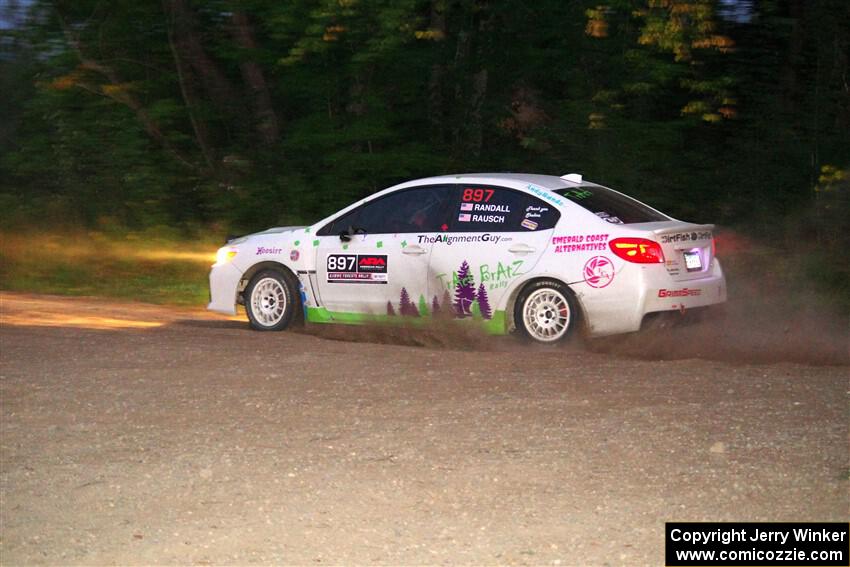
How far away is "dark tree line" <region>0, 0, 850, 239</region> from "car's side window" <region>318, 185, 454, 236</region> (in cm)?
637

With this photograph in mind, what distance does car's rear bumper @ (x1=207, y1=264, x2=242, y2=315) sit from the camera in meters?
12.2

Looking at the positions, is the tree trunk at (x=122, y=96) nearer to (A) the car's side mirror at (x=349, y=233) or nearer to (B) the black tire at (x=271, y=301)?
(B) the black tire at (x=271, y=301)

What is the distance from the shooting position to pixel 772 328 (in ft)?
37.2

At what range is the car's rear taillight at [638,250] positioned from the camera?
33.1ft

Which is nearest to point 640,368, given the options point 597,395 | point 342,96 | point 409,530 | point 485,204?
point 597,395

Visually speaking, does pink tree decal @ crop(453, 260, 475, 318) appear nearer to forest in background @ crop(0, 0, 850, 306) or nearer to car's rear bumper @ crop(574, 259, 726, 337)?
car's rear bumper @ crop(574, 259, 726, 337)

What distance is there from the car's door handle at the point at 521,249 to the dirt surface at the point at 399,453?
0.88 meters

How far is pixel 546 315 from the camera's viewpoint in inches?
411

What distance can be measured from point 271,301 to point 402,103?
9.59m

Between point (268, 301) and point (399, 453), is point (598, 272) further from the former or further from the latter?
point (399, 453)

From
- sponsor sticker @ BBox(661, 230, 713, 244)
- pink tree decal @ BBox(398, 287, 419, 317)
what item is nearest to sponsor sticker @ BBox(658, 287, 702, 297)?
sponsor sticker @ BBox(661, 230, 713, 244)

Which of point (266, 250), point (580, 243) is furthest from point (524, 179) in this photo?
point (266, 250)

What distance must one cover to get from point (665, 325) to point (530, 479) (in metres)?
4.22

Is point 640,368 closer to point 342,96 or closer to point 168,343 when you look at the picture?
point 168,343
